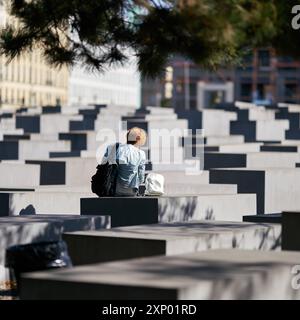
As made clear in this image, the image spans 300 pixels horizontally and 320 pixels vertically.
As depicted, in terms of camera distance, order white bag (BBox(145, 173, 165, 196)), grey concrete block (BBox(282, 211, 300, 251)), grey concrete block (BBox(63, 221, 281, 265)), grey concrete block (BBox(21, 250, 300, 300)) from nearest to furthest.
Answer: grey concrete block (BBox(21, 250, 300, 300)) < grey concrete block (BBox(63, 221, 281, 265)) < grey concrete block (BBox(282, 211, 300, 251)) < white bag (BBox(145, 173, 165, 196))

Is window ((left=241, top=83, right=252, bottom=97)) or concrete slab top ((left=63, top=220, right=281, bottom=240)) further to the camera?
window ((left=241, top=83, right=252, bottom=97))

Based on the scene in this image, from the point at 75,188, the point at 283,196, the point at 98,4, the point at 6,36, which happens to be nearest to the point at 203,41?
the point at 98,4

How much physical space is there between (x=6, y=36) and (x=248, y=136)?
21725 mm

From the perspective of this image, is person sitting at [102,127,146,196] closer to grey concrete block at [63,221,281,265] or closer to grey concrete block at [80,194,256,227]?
grey concrete block at [80,194,256,227]

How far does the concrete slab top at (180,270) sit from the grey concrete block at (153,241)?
3.30 ft

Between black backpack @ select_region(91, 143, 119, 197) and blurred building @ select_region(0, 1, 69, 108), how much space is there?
86.1m

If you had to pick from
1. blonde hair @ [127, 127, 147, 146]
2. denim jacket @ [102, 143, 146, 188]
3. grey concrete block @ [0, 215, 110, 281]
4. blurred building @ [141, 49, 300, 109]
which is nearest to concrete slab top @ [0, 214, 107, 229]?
grey concrete block @ [0, 215, 110, 281]

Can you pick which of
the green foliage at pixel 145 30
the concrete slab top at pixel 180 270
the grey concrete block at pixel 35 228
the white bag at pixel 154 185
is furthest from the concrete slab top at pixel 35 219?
the concrete slab top at pixel 180 270

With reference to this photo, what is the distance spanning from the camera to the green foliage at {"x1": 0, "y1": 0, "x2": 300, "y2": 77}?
9.59m

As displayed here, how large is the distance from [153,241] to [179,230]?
3.10 ft

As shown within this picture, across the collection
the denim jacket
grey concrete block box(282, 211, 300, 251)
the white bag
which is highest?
the denim jacket

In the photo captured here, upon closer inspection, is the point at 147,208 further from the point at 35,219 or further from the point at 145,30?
the point at 145,30

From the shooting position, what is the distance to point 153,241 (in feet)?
30.1

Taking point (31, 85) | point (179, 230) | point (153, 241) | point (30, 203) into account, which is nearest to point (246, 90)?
point (31, 85)
